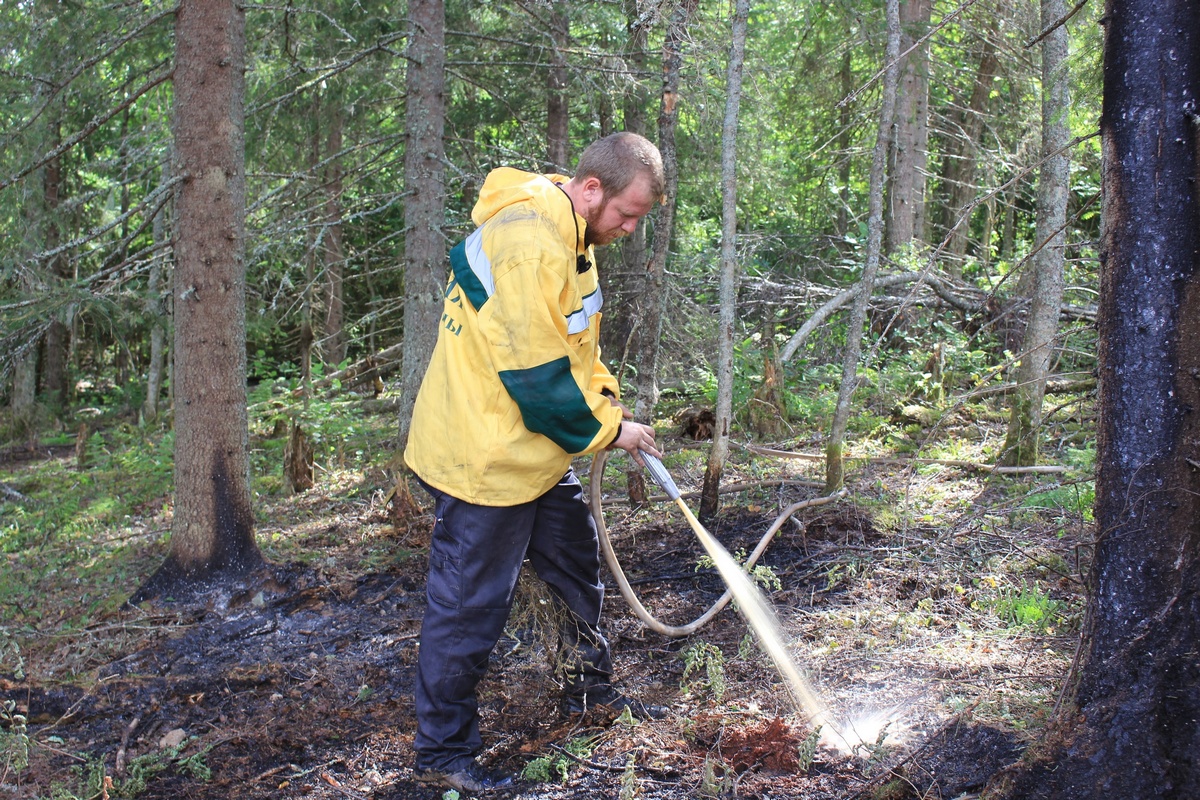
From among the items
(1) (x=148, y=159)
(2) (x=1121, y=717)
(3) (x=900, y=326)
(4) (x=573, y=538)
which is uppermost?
(1) (x=148, y=159)

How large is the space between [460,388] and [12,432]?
43.6 ft

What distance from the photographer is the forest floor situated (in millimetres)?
2965

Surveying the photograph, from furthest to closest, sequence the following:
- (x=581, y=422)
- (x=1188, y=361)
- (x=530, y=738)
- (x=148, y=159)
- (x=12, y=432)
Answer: (x=12, y=432) < (x=148, y=159) < (x=530, y=738) < (x=581, y=422) < (x=1188, y=361)

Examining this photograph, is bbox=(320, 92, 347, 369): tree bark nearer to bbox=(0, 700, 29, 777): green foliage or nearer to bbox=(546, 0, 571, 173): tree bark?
bbox=(546, 0, 571, 173): tree bark

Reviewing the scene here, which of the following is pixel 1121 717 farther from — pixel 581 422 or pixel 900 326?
pixel 900 326

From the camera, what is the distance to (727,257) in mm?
5387

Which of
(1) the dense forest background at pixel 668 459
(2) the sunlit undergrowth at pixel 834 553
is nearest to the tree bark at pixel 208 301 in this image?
(1) the dense forest background at pixel 668 459

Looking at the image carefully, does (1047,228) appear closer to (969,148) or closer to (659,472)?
(659,472)

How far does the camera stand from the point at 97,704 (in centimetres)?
384

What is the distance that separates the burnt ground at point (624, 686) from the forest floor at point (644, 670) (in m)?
0.01

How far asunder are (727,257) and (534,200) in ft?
8.93

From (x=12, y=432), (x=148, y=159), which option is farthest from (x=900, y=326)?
(x=12, y=432)

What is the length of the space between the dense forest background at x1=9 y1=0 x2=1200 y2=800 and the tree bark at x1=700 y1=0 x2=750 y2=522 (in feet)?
0.09

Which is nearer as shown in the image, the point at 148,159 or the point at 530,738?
the point at 530,738
